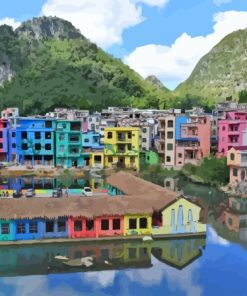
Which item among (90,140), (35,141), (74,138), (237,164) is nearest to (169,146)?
(90,140)

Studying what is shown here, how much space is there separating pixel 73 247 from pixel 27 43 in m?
103

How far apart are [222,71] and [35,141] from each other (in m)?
98.3

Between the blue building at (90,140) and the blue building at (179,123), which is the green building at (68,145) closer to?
the blue building at (90,140)

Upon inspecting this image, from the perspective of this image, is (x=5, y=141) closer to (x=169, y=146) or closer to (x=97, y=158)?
(x=97, y=158)

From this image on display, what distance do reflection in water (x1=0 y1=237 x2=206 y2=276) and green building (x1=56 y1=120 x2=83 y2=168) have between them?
28.9 meters

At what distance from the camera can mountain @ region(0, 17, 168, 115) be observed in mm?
88250

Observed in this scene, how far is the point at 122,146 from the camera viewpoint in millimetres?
49500

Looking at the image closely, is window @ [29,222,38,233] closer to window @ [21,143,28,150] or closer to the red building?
the red building

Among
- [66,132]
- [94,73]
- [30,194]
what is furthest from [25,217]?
[94,73]

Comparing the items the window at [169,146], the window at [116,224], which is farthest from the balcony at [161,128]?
the window at [116,224]

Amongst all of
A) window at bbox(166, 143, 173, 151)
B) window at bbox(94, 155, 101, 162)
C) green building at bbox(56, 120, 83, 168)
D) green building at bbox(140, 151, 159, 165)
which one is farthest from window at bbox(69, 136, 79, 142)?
window at bbox(166, 143, 173, 151)

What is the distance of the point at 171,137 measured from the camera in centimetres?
5022

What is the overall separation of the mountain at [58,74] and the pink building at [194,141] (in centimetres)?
3499

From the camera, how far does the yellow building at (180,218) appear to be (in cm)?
2302
